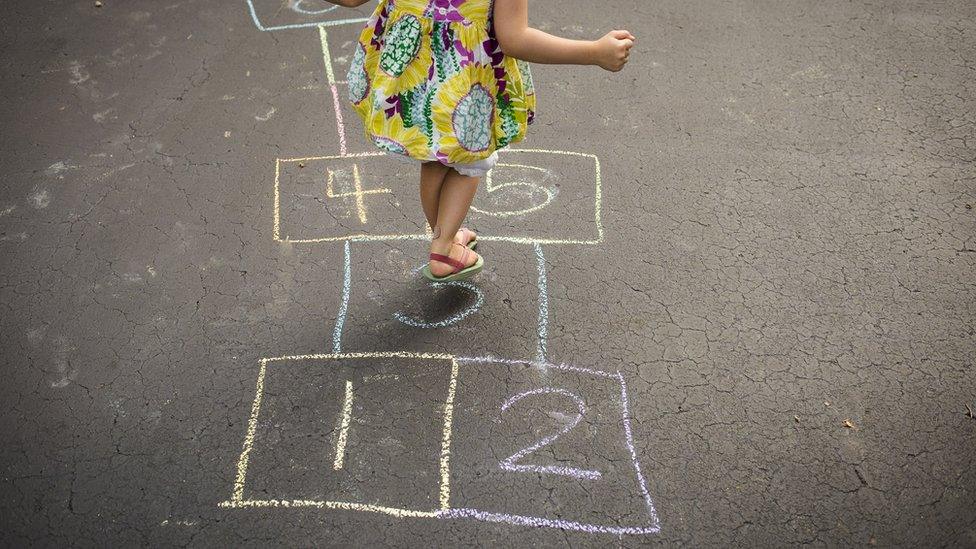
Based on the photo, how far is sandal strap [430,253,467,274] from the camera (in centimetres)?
298

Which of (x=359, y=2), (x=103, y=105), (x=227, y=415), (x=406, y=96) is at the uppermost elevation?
(x=359, y=2)

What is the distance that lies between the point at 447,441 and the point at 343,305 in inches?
30.5

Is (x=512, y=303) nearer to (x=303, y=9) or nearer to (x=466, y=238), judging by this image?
(x=466, y=238)

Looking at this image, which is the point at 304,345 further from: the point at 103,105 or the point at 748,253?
the point at 103,105

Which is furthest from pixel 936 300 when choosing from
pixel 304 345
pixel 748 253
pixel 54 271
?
pixel 54 271

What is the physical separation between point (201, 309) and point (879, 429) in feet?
8.06

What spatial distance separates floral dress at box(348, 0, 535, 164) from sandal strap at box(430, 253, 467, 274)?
44 cm

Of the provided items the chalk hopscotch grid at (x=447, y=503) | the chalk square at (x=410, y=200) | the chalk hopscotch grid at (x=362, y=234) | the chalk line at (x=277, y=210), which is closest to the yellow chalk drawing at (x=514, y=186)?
the chalk square at (x=410, y=200)

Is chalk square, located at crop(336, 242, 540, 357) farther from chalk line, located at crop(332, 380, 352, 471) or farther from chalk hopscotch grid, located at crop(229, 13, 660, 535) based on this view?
chalk line, located at crop(332, 380, 352, 471)

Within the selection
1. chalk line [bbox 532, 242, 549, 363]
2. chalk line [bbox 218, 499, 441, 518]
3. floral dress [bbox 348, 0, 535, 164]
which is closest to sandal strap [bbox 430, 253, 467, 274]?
chalk line [bbox 532, 242, 549, 363]

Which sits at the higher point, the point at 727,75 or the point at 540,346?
the point at 727,75

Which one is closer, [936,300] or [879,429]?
[879,429]

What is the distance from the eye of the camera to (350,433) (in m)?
2.61

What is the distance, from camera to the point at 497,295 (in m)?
3.11
